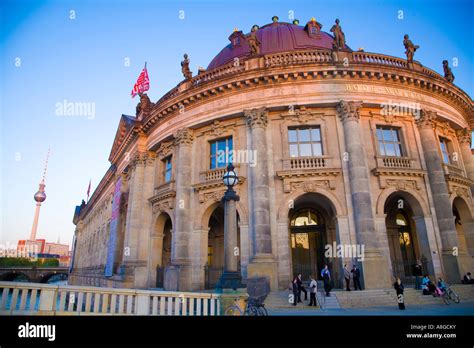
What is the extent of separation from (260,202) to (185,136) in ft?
25.0

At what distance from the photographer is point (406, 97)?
1817 centimetres

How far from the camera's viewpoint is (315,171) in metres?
16.4

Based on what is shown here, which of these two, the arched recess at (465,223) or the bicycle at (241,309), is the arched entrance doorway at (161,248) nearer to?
the bicycle at (241,309)

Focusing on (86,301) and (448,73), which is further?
(448,73)

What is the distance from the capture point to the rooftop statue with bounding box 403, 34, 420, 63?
19.2m

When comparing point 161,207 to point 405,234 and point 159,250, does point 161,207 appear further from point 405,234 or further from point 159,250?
point 405,234

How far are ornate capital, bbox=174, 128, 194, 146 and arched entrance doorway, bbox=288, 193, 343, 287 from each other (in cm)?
843

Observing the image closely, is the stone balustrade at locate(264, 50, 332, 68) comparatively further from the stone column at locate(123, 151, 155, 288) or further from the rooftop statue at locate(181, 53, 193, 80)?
the stone column at locate(123, 151, 155, 288)

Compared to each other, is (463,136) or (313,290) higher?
(463,136)

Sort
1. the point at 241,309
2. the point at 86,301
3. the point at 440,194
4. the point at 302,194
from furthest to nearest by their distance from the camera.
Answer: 1. the point at 440,194
2. the point at 302,194
3. the point at 241,309
4. the point at 86,301

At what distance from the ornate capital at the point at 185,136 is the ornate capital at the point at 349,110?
10.0 meters

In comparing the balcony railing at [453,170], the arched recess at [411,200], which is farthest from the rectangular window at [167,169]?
the balcony railing at [453,170]

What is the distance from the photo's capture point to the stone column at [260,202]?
14.6 metres

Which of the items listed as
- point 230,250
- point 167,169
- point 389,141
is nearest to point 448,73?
point 389,141
